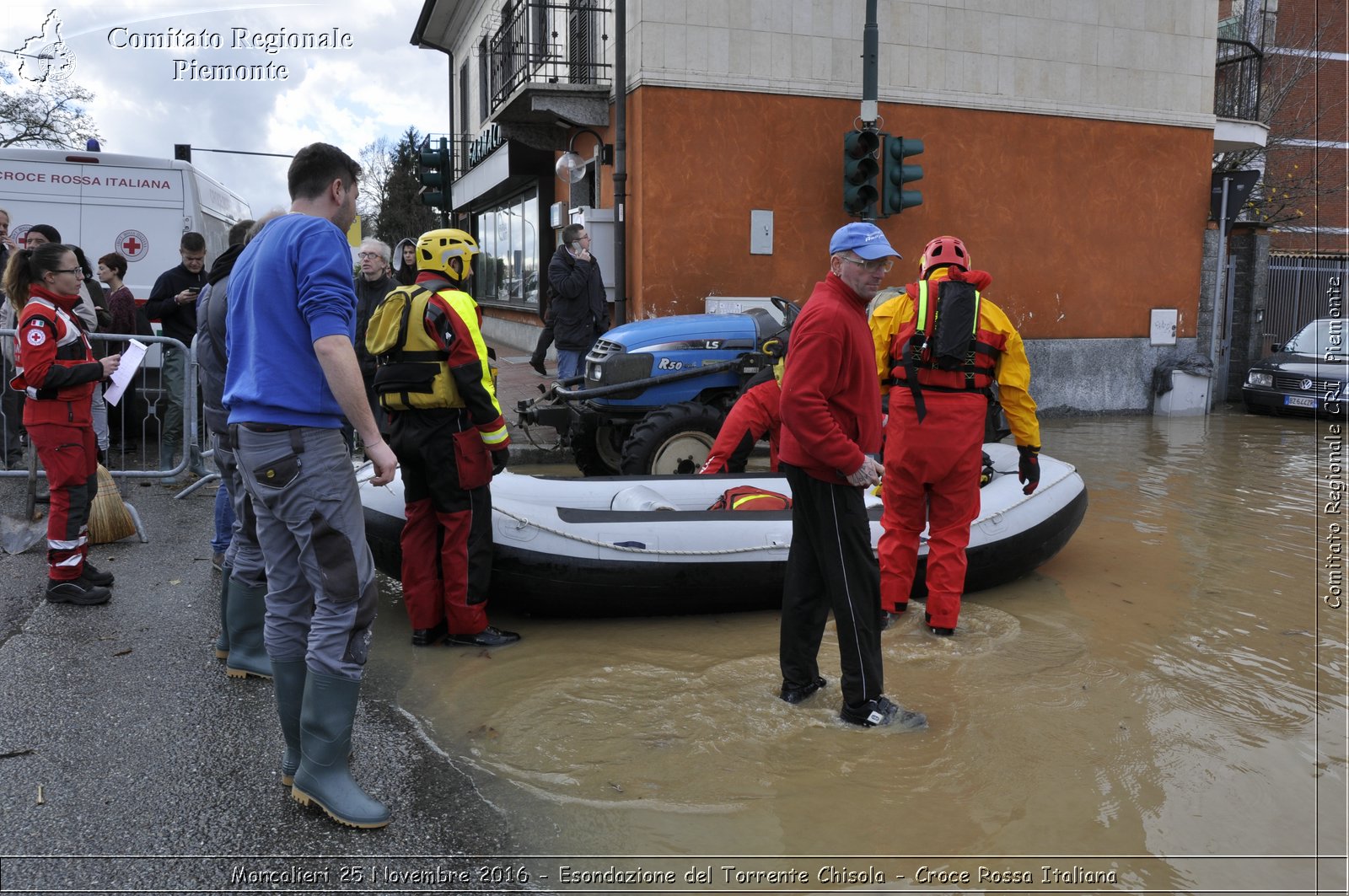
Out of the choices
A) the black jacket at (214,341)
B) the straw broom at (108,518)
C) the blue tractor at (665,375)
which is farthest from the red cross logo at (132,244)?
the black jacket at (214,341)

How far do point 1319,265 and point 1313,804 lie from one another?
59.0ft

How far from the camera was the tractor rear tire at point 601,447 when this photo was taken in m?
8.47

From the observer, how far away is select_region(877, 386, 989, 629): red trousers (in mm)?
5047

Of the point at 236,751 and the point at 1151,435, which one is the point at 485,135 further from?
the point at 236,751

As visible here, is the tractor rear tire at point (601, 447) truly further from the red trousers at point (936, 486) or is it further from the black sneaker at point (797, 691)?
the black sneaker at point (797, 691)

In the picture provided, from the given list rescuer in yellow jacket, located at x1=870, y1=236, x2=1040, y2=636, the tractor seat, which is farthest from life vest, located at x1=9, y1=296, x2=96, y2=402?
the tractor seat

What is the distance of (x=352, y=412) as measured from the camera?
3033mm

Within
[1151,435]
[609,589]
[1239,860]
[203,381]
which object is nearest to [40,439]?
[203,381]

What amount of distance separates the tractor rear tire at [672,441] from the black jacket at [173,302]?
375cm

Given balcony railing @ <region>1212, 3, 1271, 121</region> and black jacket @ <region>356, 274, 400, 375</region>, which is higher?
balcony railing @ <region>1212, 3, 1271, 121</region>

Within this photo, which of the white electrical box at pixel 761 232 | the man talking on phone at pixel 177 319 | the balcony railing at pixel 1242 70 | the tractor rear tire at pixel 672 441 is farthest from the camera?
the balcony railing at pixel 1242 70

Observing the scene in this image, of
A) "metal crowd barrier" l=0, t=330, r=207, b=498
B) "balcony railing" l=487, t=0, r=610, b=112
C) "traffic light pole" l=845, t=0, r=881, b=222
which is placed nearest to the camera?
"metal crowd barrier" l=0, t=330, r=207, b=498

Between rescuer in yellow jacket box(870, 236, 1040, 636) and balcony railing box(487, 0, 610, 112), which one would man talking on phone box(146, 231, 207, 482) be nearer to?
rescuer in yellow jacket box(870, 236, 1040, 636)

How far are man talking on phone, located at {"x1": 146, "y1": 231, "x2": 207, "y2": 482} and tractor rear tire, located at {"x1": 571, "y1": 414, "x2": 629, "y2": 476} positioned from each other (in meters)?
2.95
